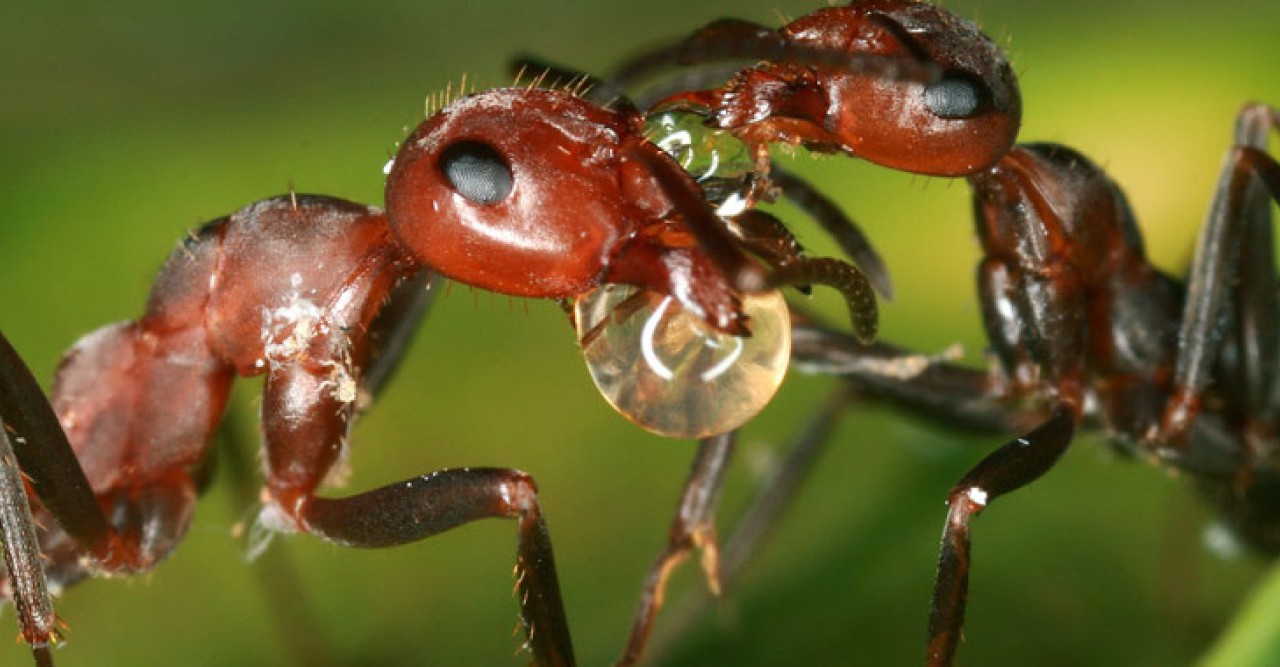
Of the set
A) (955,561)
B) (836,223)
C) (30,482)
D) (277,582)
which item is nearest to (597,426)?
(277,582)

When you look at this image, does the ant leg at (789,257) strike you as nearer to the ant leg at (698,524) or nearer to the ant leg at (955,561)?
the ant leg at (955,561)

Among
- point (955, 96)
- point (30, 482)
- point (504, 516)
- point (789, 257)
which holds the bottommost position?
point (504, 516)

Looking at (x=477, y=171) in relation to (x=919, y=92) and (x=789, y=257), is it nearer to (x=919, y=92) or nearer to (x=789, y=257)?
(x=789, y=257)

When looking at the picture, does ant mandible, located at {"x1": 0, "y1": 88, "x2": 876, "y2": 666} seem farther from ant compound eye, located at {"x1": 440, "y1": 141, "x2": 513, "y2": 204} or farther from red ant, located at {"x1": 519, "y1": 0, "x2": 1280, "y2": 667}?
red ant, located at {"x1": 519, "y1": 0, "x2": 1280, "y2": 667}

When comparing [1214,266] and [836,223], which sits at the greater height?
[836,223]

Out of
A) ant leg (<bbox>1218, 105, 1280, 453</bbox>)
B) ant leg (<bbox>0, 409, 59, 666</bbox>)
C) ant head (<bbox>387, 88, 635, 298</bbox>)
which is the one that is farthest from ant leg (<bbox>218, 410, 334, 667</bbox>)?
ant leg (<bbox>1218, 105, 1280, 453</bbox>)

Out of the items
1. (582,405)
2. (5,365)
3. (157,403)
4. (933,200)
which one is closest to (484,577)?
(582,405)

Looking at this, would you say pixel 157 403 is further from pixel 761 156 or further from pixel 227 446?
pixel 761 156

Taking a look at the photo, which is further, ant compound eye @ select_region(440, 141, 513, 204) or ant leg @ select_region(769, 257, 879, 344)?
ant compound eye @ select_region(440, 141, 513, 204)
